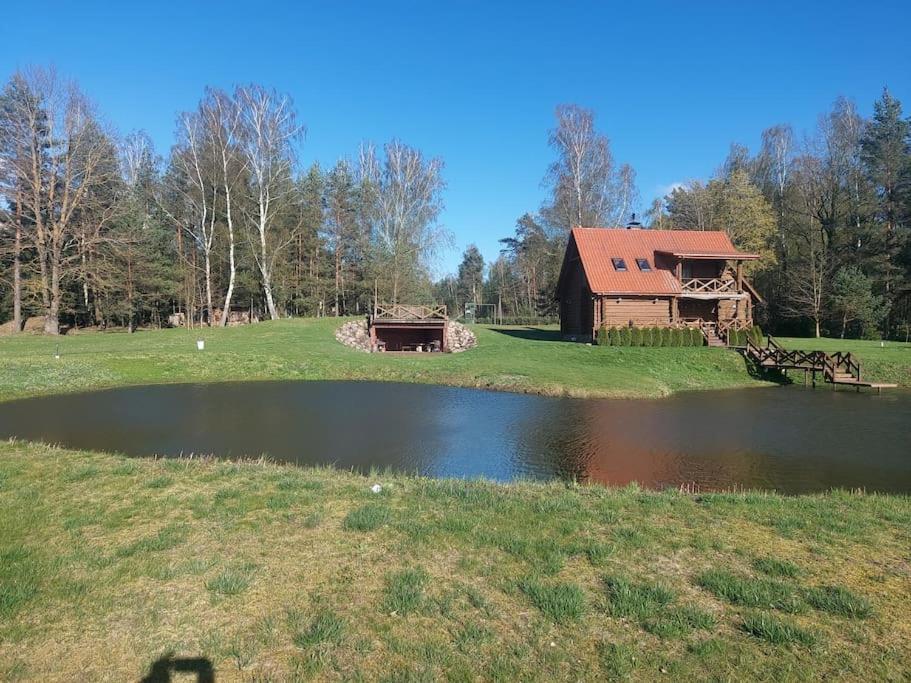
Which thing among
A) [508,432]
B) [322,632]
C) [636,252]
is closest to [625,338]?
[636,252]

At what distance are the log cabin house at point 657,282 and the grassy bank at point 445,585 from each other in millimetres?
23707

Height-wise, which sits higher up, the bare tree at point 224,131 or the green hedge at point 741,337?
the bare tree at point 224,131

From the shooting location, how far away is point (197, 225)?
135 feet

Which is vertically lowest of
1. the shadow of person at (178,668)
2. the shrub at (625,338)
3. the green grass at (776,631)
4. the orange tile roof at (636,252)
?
the shadow of person at (178,668)

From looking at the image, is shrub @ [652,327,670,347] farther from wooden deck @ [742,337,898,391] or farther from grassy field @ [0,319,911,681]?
grassy field @ [0,319,911,681]

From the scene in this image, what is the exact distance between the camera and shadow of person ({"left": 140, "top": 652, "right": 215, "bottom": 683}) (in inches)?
125

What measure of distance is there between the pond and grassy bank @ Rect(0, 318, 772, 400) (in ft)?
5.37

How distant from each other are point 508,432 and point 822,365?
16.8 metres

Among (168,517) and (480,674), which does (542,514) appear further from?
(168,517)

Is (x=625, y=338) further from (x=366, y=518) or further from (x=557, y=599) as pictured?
(x=557, y=599)

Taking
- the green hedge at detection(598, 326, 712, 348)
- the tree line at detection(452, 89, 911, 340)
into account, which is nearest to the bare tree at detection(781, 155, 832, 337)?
the tree line at detection(452, 89, 911, 340)

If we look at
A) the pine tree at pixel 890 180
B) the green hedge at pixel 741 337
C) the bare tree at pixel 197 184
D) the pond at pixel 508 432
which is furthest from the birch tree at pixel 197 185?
the pine tree at pixel 890 180

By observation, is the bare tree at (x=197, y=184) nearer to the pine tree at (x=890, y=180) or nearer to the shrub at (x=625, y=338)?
the shrub at (x=625, y=338)

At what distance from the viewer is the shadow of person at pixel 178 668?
3.17 meters
